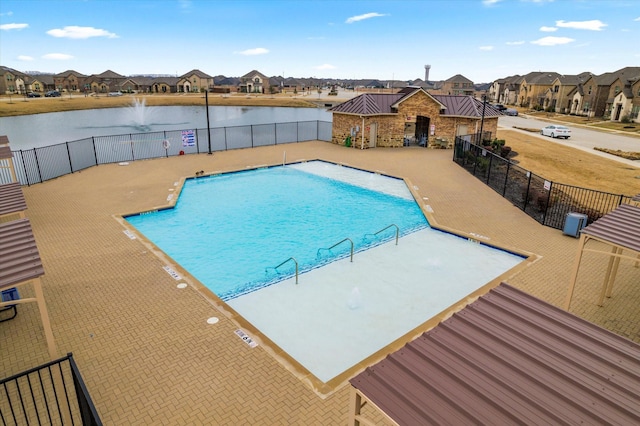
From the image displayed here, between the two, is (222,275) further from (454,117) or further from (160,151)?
(160,151)

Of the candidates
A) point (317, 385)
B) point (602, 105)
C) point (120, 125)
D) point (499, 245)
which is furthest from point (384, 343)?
point (602, 105)

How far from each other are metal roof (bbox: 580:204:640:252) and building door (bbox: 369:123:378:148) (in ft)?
79.6

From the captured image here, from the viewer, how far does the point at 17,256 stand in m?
6.89

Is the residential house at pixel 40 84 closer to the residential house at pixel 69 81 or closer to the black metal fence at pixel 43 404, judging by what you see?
the residential house at pixel 69 81

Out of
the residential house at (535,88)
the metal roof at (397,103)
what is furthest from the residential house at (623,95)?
the metal roof at (397,103)

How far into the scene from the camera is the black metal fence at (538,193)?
17.3 m

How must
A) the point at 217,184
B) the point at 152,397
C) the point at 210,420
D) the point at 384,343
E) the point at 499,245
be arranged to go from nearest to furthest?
1. the point at 210,420
2. the point at 152,397
3. the point at 384,343
4. the point at 499,245
5. the point at 217,184

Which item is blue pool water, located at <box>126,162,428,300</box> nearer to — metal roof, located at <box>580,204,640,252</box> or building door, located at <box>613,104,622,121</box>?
metal roof, located at <box>580,204,640,252</box>

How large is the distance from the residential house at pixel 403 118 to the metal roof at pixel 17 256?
27478mm

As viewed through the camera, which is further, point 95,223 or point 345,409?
point 95,223

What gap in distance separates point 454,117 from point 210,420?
3212 cm

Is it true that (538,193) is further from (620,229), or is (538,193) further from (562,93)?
(562,93)

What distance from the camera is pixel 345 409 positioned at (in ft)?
22.8

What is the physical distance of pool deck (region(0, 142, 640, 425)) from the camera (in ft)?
22.9
